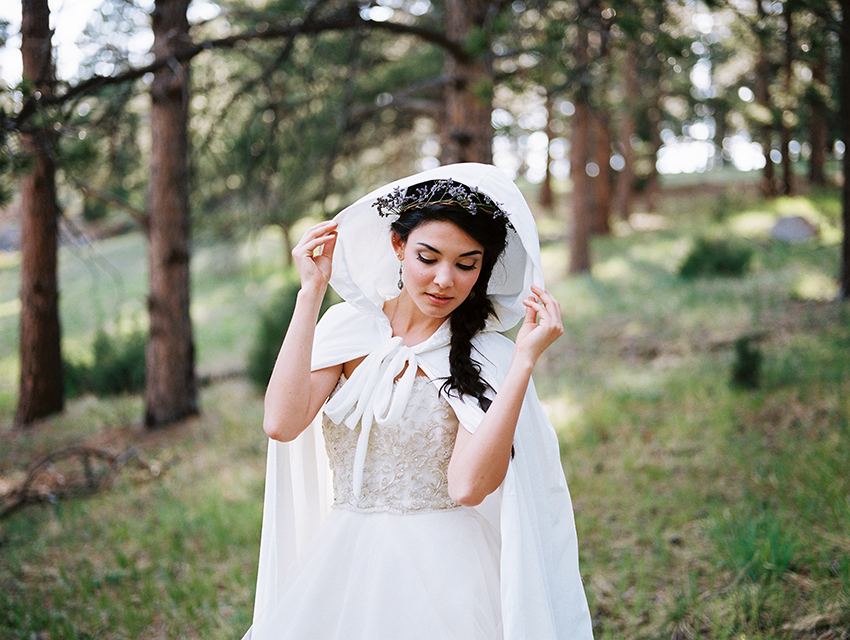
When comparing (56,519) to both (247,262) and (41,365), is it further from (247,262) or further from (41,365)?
(247,262)

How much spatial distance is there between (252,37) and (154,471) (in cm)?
400

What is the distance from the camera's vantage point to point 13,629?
354 cm

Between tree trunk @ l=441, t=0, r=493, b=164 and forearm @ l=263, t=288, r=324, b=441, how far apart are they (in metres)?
3.42

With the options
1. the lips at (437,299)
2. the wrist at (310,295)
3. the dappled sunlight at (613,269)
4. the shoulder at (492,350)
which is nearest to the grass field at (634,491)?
the shoulder at (492,350)

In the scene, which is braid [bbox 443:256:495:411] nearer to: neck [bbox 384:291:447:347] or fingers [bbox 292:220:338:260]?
neck [bbox 384:291:447:347]

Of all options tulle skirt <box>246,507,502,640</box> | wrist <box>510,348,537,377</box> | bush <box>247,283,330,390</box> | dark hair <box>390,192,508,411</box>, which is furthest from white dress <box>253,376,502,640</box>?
bush <box>247,283,330,390</box>

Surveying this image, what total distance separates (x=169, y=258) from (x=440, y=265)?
5820 mm

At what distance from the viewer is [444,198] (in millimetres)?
Result: 2098

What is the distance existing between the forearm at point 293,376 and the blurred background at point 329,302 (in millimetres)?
2109

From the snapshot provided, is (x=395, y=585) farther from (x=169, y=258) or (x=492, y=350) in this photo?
(x=169, y=258)

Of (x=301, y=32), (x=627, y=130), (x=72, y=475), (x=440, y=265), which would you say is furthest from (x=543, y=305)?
(x=627, y=130)

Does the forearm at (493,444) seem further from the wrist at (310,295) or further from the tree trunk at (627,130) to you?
the tree trunk at (627,130)

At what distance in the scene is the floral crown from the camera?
207 cm

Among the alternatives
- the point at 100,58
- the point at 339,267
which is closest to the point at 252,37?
the point at 100,58
